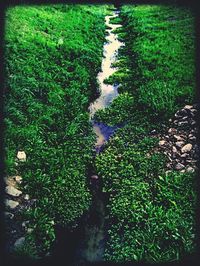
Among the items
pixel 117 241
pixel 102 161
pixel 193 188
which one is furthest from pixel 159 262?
pixel 102 161

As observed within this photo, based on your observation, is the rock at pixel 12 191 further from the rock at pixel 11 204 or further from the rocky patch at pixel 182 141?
the rocky patch at pixel 182 141

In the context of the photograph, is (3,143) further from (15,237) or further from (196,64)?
(196,64)

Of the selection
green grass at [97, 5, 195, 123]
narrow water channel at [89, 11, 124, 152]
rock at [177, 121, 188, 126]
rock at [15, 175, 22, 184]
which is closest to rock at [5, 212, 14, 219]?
rock at [15, 175, 22, 184]

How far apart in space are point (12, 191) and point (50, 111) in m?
3.25

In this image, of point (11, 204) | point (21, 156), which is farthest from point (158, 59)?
point (11, 204)

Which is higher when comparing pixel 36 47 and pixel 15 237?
pixel 36 47

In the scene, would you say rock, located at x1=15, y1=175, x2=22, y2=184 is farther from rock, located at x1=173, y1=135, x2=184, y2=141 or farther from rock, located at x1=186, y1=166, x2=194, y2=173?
rock, located at x1=173, y1=135, x2=184, y2=141

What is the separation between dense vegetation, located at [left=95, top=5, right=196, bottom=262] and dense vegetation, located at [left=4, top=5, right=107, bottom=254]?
2.60 feet

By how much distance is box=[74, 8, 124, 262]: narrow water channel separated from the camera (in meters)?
7.17

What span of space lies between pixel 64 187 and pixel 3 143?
185 cm

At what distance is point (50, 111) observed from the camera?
1023 centimetres

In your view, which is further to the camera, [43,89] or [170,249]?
[43,89]

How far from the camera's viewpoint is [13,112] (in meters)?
9.47

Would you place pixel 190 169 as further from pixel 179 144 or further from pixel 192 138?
pixel 192 138
